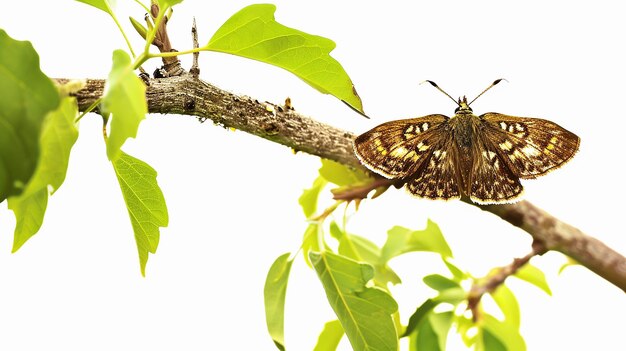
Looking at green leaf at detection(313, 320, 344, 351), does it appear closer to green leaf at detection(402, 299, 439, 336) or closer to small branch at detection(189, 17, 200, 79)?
green leaf at detection(402, 299, 439, 336)

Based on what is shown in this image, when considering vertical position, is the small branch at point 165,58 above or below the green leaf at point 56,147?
above

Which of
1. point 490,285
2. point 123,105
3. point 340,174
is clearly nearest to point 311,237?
point 340,174

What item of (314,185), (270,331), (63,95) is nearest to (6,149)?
(63,95)

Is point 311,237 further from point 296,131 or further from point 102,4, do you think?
point 102,4

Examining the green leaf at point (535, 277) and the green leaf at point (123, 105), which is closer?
the green leaf at point (123, 105)

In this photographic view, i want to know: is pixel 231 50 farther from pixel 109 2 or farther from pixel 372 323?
pixel 372 323

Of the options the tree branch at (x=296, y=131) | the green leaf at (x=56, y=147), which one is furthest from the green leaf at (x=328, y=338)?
the green leaf at (x=56, y=147)

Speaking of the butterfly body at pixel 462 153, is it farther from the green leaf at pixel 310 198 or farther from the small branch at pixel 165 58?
the green leaf at pixel 310 198
